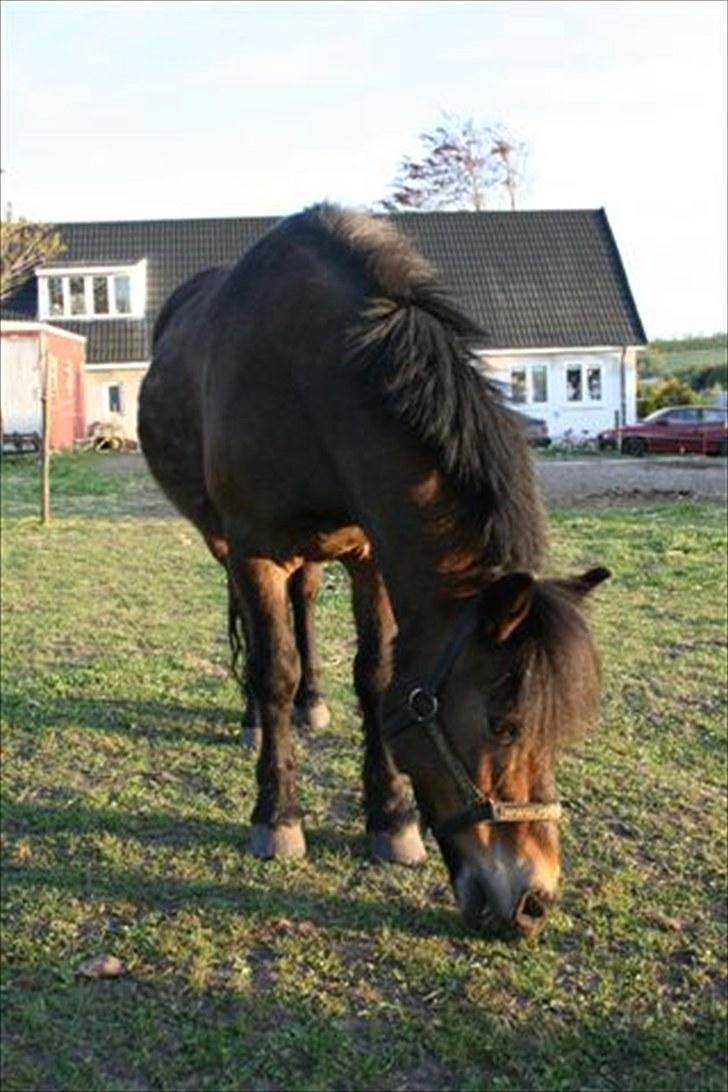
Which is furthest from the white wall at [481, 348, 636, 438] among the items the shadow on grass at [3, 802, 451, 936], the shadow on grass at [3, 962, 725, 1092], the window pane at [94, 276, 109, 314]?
the shadow on grass at [3, 962, 725, 1092]

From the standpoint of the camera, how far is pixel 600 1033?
10.0ft

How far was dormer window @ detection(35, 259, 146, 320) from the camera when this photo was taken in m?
38.1

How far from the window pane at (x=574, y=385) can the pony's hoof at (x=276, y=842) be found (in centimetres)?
3400

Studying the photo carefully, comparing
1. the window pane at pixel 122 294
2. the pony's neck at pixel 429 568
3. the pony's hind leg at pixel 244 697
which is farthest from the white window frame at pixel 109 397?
the pony's neck at pixel 429 568

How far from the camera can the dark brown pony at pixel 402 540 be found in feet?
8.84

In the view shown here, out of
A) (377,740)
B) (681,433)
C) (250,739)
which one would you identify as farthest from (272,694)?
(681,433)

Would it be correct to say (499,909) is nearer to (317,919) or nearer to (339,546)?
(317,919)

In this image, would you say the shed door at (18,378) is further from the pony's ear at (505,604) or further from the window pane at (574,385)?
the pony's ear at (505,604)

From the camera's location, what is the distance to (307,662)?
557cm

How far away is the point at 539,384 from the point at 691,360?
29.4 meters

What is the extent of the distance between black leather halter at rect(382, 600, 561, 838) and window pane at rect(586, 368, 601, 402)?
3507 centimetres

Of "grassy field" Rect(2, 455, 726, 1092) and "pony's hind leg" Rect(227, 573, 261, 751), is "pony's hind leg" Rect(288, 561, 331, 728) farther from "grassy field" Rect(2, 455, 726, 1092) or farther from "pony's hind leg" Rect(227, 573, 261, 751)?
"pony's hind leg" Rect(227, 573, 261, 751)

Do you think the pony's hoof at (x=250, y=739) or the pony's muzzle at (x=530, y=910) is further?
the pony's hoof at (x=250, y=739)

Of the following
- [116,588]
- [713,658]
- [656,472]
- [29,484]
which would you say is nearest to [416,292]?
[713,658]
